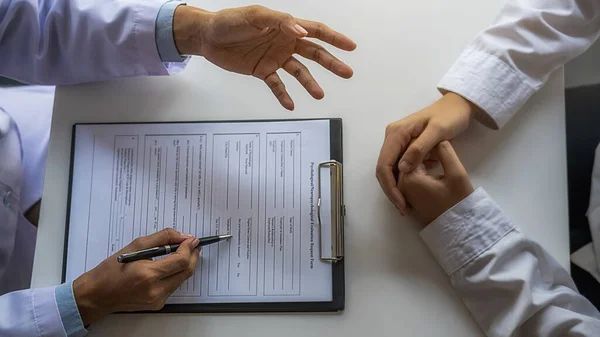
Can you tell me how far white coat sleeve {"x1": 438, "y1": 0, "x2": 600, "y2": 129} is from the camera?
0.72 metres

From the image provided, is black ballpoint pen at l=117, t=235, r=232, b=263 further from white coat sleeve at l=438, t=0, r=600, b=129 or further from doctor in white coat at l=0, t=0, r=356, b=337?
white coat sleeve at l=438, t=0, r=600, b=129

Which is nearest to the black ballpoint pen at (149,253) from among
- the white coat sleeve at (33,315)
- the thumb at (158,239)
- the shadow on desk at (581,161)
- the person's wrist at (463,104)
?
the thumb at (158,239)

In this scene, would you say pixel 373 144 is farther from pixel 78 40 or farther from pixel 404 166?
pixel 78 40

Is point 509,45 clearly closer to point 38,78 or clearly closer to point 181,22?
point 181,22

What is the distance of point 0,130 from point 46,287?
347 millimetres

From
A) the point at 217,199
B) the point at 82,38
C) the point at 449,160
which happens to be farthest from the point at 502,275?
the point at 82,38

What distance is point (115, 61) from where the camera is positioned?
A: 0.80 metres

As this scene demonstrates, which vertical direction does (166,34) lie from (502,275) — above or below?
above

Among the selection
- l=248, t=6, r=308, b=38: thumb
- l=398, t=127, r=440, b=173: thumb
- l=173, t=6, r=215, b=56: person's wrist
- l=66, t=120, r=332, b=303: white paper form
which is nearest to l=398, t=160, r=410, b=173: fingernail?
l=398, t=127, r=440, b=173: thumb

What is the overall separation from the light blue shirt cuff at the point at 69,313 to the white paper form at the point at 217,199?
0.05m

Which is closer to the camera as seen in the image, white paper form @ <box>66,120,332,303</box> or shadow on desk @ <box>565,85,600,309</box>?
white paper form @ <box>66,120,332,303</box>

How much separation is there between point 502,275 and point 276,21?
466mm

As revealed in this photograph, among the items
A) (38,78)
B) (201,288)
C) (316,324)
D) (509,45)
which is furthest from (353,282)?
(38,78)

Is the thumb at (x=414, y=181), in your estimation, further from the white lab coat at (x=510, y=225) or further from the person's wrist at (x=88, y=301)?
the person's wrist at (x=88, y=301)
